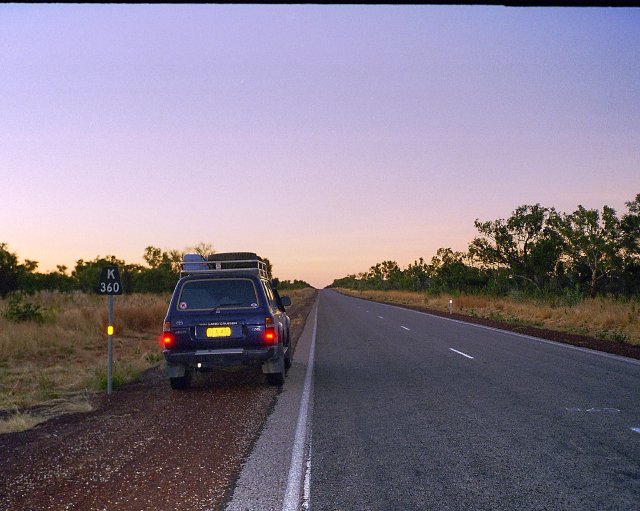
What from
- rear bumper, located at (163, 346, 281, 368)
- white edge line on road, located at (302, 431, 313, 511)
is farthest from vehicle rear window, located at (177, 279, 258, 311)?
white edge line on road, located at (302, 431, 313, 511)

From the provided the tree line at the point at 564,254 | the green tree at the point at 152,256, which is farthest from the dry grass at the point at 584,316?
the green tree at the point at 152,256

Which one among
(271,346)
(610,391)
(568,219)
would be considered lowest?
(610,391)

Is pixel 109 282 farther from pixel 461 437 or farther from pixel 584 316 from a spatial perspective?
pixel 584 316

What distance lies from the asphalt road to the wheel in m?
1.79

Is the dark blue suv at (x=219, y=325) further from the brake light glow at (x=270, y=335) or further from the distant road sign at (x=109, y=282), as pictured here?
the distant road sign at (x=109, y=282)

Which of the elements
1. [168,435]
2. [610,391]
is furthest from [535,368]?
[168,435]

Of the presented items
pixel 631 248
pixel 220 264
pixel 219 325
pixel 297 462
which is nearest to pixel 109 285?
pixel 219 325

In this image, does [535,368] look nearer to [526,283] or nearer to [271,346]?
[271,346]

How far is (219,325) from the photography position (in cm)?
916

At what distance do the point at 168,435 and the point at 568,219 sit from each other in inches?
1488

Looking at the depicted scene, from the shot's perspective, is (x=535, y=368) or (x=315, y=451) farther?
(x=535, y=368)

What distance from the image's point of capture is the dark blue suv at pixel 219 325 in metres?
9.12

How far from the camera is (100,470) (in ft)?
17.7

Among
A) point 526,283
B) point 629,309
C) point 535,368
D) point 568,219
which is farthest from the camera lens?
point 526,283
